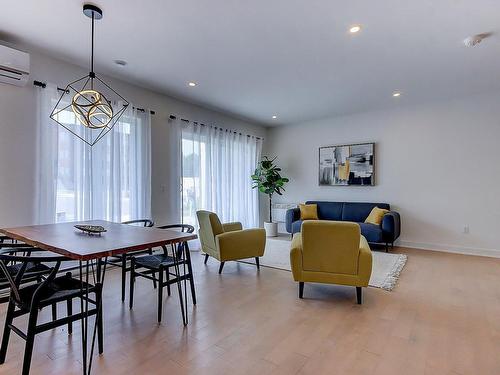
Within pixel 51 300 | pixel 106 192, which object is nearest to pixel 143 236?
pixel 51 300

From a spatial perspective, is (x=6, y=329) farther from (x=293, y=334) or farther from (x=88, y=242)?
(x=293, y=334)

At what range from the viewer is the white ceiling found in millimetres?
2436

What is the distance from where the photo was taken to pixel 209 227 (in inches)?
148

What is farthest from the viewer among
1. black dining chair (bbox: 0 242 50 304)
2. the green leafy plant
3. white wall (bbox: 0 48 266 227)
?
the green leafy plant

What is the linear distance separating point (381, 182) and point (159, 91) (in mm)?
4426

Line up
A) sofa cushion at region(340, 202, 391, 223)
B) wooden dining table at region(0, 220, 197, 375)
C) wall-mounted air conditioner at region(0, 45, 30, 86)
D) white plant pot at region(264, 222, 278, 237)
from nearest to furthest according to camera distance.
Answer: wooden dining table at region(0, 220, 197, 375) → wall-mounted air conditioner at region(0, 45, 30, 86) → sofa cushion at region(340, 202, 391, 223) → white plant pot at region(264, 222, 278, 237)

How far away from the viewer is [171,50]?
319cm

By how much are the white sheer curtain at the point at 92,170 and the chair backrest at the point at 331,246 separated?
2637mm

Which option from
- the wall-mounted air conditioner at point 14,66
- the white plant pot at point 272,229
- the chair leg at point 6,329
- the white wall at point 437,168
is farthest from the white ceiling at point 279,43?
the white plant pot at point 272,229

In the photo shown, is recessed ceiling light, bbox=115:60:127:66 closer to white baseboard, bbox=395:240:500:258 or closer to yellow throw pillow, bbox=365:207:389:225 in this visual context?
yellow throw pillow, bbox=365:207:389:225

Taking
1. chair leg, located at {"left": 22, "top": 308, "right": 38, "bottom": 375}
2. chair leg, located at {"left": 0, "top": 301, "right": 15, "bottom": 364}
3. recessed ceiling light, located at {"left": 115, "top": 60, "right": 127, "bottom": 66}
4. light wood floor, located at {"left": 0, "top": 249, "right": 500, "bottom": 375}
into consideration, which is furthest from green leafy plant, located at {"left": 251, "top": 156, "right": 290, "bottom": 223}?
chair leg, located at {"left": 22, "top": 308, "right": 38, "bottom": 375}

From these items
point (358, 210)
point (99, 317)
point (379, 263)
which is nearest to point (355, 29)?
point (379, 263)

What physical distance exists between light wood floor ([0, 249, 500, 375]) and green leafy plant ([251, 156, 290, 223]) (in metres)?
3.23

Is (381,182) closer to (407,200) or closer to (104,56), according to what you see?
(407,200)
